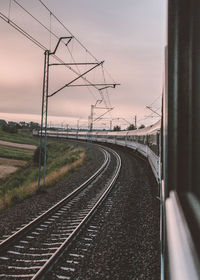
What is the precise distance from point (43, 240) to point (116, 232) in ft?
6.44

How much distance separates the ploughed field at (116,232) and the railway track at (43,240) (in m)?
0.24

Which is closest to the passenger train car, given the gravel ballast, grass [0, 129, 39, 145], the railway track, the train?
the railway track

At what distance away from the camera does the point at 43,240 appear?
678 centimetres

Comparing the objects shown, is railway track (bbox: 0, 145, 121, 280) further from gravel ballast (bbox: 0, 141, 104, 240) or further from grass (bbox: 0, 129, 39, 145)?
grass (bbox: 0, 129, 39, 145)

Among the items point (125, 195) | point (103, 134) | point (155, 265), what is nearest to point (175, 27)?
point (155, 265)

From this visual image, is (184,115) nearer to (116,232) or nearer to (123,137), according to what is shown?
(116,232)

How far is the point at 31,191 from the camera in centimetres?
1281

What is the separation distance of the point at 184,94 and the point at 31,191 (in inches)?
489

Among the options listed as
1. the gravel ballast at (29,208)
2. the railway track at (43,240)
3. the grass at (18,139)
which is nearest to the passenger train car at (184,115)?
the railway track at (43,240)

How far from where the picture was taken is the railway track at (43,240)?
17.4 ft

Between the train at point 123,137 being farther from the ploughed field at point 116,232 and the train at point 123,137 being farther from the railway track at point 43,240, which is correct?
the railway track at point 43,240

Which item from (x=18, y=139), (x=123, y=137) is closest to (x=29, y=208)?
(x=123, y=137)

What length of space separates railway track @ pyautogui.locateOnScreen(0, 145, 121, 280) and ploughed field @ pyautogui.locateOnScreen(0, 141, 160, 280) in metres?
0.24

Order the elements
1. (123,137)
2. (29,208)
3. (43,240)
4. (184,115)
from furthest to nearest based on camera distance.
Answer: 1. (123,137)
2. (29,208)
3. (43,240)
4. (184,115)
